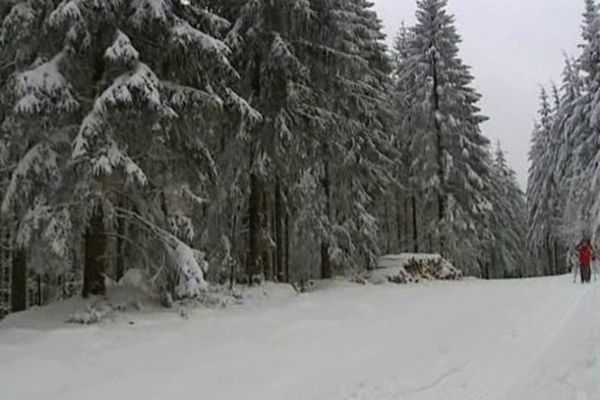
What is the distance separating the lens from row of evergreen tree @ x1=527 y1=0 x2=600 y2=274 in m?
29.9

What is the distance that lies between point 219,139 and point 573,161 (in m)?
23.8

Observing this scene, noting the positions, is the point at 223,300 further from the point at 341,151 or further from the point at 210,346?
the point at 341,151

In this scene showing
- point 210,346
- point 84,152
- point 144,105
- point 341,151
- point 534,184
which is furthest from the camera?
point 534,184

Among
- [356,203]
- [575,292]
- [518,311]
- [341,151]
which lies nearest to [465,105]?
[356,203]

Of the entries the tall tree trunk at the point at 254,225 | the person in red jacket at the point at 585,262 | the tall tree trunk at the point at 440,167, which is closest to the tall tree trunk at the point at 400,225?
the tall tree trunk at the point at 440,167

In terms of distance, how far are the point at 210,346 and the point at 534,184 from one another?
41942mm

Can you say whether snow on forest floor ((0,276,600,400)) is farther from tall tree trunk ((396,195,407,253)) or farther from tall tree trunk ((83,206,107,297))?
tall tree trunk ((396,195,407,253))

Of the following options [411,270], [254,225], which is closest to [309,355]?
[254,225]

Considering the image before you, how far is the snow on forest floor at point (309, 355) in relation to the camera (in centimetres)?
754

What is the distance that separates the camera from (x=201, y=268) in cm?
1192

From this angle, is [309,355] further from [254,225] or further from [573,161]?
[573,161]

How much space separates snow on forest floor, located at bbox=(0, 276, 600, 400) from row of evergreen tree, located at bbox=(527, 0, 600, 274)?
14782 millimetres

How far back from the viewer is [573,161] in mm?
34375

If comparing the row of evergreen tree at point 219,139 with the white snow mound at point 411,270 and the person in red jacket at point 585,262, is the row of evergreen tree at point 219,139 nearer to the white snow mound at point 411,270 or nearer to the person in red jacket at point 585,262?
the white snow mound at point 411,270
